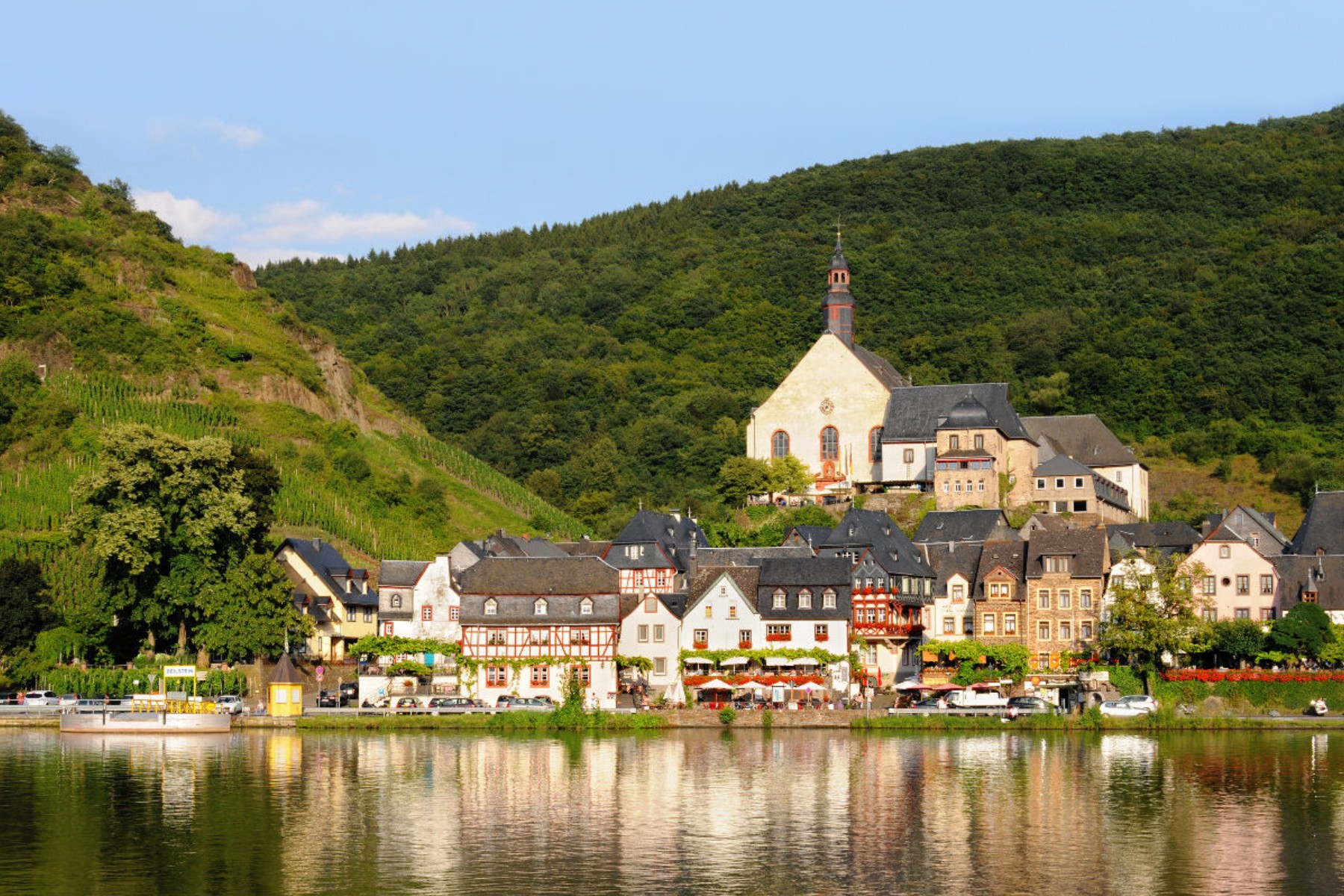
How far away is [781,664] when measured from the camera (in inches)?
2872

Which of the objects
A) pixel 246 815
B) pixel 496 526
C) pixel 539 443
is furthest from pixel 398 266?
pixel 246 815

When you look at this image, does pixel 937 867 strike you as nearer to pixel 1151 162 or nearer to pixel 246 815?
pixel 246 815

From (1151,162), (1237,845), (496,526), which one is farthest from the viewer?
(1151,162)

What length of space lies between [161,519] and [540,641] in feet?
53.1

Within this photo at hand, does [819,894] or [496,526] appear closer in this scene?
[819,894]

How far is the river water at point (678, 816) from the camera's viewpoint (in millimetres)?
33938

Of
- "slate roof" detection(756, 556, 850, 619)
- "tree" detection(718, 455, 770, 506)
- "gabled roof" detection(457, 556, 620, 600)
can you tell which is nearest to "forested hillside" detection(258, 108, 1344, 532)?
"tree" detection(718, 455, 770, 506)

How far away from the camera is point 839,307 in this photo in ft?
360

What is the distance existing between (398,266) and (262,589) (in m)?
129

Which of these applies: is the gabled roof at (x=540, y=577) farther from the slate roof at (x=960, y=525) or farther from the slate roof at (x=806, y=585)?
the slate roof at (x=960, y=525)

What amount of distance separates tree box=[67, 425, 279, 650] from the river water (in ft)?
43.6

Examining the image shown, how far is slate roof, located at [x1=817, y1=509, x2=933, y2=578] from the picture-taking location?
76038 mm

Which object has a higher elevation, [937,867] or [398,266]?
[398,266]

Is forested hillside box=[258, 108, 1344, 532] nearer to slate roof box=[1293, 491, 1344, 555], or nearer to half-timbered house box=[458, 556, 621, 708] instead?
slate roof box=[1293, 491, 1344, 555]
